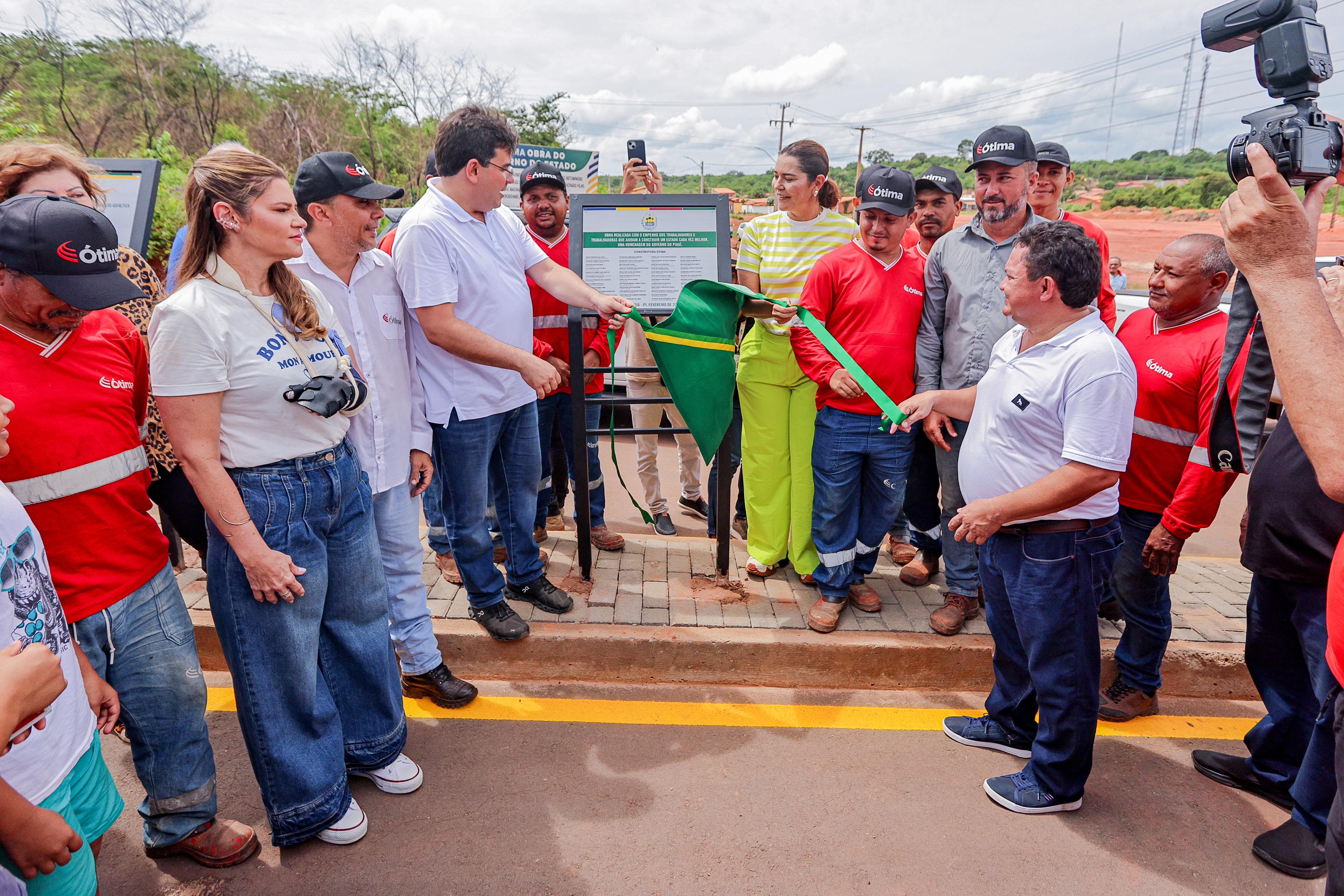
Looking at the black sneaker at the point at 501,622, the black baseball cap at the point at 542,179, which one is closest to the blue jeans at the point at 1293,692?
the black sneaker at the point at 501,622

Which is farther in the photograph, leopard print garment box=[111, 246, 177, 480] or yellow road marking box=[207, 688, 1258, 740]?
yellow road marking box=[207, 688, 1258, 740]

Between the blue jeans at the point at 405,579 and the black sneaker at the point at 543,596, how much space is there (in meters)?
0.54

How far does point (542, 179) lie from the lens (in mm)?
4824

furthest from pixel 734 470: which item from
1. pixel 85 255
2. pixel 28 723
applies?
pixel 28 723

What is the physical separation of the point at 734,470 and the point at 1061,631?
2500 millimetres

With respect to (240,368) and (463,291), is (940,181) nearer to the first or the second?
(463,291)

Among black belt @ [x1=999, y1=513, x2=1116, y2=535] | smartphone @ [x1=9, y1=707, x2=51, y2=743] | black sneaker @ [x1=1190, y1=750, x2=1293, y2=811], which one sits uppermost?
smartphone @ [x1=9, y1=707, x2=51, y2=743]

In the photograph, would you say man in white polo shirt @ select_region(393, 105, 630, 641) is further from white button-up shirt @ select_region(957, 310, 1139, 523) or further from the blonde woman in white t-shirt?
white button-up shirt @ select_region(957, 310, 1139, 523)

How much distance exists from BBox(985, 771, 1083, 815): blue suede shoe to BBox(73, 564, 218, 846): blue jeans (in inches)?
109

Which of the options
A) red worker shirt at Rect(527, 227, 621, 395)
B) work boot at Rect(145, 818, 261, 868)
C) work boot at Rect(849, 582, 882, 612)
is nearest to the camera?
work boot at Rect(145, 818, 261, 868)

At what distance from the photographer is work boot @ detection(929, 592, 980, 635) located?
146 inches

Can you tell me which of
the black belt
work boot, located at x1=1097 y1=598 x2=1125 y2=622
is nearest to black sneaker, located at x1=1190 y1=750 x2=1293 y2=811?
work boot, located at x1=1097 y1=598 x2=1125 y2=622

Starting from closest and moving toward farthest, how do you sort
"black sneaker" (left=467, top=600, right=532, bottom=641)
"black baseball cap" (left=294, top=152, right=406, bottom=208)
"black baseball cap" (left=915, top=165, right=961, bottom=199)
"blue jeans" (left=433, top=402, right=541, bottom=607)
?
"black baseball cap" (left=294, top=152, right=406, bottom=208)
"blue jeans" (left=433, top=402, right=541, bottom=607)
"black sneaker" (left=467, top=600, right=532, bottom=641)
"black baseball cap" (left=915, top=165, right=961, bottom=199)

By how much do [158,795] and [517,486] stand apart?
6.05ft
